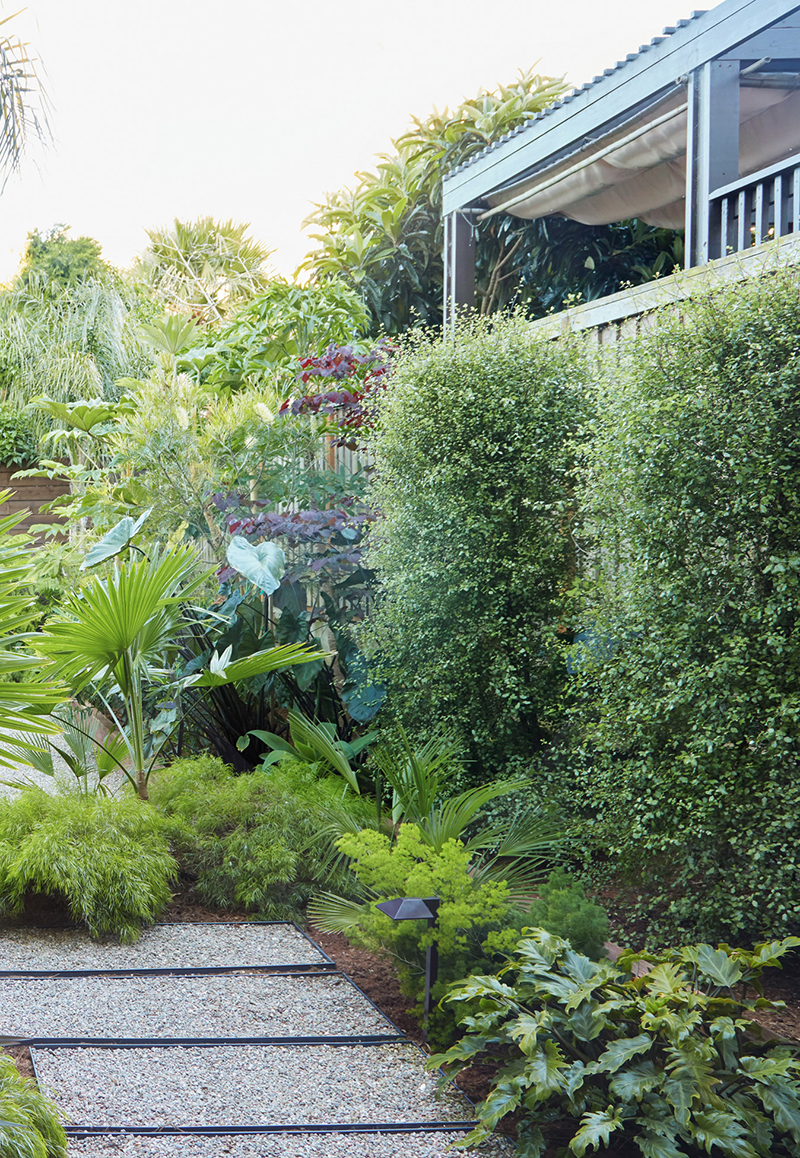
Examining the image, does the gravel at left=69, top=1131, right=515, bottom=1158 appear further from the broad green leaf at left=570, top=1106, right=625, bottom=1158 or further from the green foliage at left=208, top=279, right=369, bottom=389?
the green foliage at left=208, top=279, right=369, bottom=389

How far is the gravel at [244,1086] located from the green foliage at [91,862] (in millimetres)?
800

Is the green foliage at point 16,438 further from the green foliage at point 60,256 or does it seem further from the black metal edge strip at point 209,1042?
the black metal edge strip at point 209,1042

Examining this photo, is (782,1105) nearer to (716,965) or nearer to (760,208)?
(716,965)

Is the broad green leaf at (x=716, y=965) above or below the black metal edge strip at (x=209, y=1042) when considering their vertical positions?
above

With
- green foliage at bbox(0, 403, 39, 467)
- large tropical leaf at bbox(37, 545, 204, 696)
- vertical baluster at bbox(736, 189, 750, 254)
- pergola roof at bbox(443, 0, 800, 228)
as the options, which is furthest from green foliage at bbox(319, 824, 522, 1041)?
green foliage at bbox(0, 403, 39, 467)

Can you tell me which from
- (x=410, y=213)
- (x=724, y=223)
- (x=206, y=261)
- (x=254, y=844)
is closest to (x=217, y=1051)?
(x=254, y=844)

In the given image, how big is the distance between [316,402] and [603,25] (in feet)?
33.3

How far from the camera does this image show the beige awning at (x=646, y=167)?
16.8 ft

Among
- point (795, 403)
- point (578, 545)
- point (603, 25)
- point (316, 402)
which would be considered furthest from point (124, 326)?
point (795, 403)

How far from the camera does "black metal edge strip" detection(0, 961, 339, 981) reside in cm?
297

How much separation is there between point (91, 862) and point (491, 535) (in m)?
2.01

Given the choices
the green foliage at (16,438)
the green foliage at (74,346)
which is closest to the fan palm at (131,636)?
the green foliage at (74,346)

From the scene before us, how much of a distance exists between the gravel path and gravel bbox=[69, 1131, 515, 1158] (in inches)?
20.2

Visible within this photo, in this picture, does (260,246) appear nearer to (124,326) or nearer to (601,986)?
(124,326)
